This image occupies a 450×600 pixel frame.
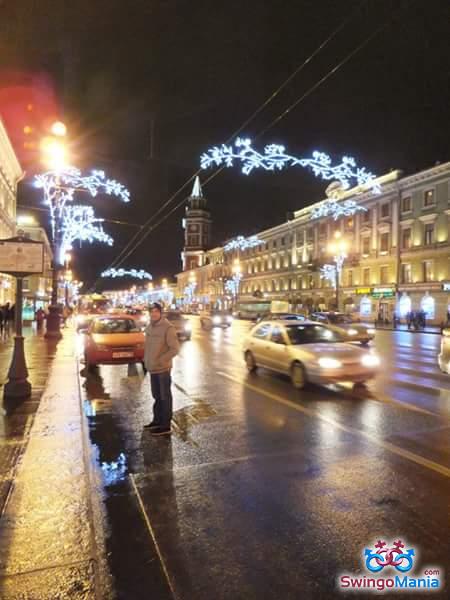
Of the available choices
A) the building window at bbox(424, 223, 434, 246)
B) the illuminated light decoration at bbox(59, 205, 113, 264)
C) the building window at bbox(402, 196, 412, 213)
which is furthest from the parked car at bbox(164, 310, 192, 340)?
the building window at bbox(402, 196, 412, 213)

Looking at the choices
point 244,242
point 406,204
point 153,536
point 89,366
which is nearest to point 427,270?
point 406,204

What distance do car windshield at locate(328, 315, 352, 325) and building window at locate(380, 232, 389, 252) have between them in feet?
68.4

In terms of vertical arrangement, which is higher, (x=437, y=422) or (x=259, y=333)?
(x=259, y=333)

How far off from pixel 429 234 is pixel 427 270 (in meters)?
3.40

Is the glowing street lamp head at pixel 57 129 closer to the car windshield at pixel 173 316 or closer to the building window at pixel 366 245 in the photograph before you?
the car windshield at pixel 173 316

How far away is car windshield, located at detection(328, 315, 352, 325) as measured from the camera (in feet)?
96.5

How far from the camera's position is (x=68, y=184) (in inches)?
799

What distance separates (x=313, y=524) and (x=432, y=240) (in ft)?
140

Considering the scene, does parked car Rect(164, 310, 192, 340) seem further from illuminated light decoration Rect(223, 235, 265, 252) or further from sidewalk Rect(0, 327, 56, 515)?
illuminated light decoration Rect(223, 235, 265, 252)

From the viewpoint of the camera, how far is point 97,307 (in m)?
66.6

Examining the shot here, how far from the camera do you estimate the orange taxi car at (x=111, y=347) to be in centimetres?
1196

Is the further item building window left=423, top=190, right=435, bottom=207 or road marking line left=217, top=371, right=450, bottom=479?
building window left=423, top=190, right=435, bottom=207

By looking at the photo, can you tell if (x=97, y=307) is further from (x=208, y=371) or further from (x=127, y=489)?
(x=127, y=489)

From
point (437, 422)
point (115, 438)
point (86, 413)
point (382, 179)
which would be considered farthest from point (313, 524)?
point (382, 179)
